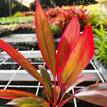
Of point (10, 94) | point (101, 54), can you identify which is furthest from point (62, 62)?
point (101, 54)

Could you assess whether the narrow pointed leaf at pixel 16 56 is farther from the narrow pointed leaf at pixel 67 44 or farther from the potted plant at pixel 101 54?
the potted plant at pixel 101 54

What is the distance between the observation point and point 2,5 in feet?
68.6

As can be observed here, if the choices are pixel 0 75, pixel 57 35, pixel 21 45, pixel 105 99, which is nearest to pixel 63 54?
pixel 105 99

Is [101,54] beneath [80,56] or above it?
beneath

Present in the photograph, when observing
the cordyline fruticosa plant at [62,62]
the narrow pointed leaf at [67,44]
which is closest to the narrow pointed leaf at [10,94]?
the cordyline fruticosa plant at [62,62]

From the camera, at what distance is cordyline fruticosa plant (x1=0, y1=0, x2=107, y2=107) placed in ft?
2.64

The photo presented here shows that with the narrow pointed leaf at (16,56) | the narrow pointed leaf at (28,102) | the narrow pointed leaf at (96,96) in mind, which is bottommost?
the narrow pointed leaf at (28,102)

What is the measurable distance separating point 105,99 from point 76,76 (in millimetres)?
117

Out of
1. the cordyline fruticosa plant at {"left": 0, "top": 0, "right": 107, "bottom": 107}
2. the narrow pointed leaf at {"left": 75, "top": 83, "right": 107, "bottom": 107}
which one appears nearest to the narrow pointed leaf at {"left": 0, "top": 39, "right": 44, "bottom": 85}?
the cordyline fruticosa plant at {"left": 0, "top": 0, "right": 107, "bottom": 107}

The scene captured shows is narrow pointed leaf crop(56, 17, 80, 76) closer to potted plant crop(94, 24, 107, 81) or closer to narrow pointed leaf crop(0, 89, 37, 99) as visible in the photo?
narrow pointed leaf crop(0, 89, 37, 99)

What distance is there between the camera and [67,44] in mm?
871

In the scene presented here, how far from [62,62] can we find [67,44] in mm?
51

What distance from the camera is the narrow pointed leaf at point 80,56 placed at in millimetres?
799

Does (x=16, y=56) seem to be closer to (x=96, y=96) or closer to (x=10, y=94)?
(x=10, y=94)
